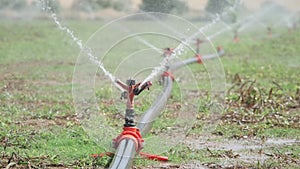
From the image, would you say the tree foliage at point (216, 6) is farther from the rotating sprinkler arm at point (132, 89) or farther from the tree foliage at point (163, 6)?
the rotating sprinkler arm at point (132, 89)

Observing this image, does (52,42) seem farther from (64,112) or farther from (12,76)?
(64,112)

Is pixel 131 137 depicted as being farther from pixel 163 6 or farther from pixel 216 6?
pixel 216 6

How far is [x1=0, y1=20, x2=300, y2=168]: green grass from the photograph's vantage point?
794 cm

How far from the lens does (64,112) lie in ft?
35.5

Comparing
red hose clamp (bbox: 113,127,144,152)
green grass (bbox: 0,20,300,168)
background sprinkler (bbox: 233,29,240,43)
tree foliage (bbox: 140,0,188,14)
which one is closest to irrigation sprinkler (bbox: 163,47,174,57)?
green grass (bbox: 0,20,300,168)

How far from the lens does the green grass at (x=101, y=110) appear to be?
26.1 feet

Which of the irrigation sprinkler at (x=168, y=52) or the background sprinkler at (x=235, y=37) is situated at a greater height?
the background sprinkler at (x=235, y=37)

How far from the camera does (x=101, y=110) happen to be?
35.3 feet

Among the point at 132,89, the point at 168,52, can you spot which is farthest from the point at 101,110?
the point at 132,89

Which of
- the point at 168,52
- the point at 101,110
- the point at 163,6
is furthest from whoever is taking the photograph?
the point at 163,6

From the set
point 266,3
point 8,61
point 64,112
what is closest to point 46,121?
point 64,112

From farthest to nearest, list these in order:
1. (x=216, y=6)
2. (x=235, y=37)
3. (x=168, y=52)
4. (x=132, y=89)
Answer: (x=235, y=37)
(x=216, y=6)
(x=168, y=52)
(x=132, y=89)

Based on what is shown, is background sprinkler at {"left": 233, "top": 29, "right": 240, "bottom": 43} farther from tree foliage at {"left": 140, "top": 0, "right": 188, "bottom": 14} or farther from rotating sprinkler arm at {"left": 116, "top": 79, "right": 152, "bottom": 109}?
rotating sprinkler arm at {"left": 116, "top": 79, "right": 152, "bottom": 109}

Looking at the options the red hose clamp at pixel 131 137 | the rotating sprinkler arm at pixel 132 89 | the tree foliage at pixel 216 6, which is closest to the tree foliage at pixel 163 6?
the tree foliage at pixel 216 6
